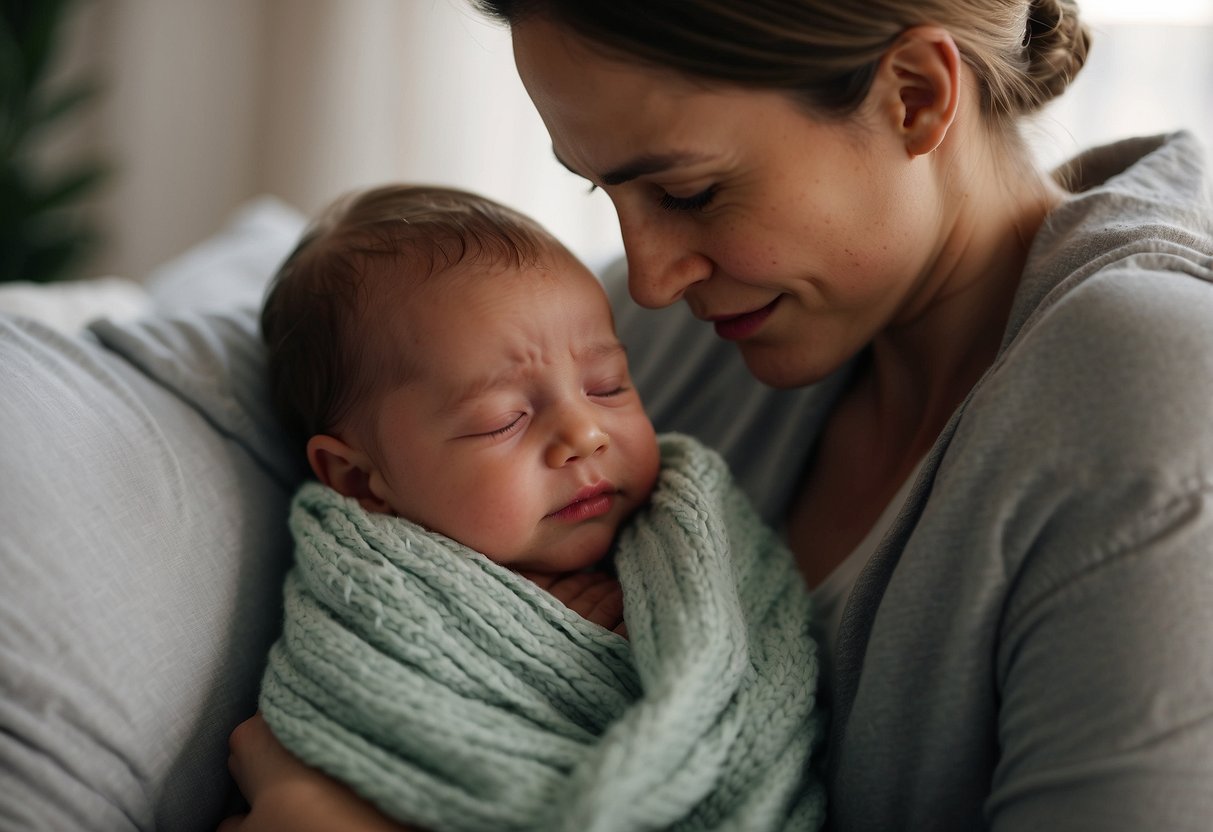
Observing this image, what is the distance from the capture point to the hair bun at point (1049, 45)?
112cm

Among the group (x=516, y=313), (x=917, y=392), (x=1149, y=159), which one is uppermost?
(x=1149, y=159)

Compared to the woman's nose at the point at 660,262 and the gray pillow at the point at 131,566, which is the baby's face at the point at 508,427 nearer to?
the woman's nose at the point at 660,262

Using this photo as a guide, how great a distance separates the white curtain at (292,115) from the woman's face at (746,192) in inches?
67.3

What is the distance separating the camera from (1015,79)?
3.59 ft

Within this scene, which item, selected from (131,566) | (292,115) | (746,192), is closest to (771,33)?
(746,192)

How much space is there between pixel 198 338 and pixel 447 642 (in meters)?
0.59

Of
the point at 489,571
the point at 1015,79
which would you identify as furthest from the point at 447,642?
the point at 1015,79

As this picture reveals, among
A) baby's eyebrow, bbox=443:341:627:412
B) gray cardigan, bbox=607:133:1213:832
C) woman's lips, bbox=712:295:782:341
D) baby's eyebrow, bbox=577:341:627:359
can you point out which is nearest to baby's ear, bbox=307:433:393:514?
baby's eyebrow, bbox=443:341:627:412

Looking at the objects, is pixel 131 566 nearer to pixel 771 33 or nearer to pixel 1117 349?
pixel 771 33

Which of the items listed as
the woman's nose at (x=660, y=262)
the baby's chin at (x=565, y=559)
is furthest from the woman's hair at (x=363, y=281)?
the baby's chin at (x=565, y=559)

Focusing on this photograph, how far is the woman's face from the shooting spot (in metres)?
0.94

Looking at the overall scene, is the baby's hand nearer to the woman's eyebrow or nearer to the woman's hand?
the woman's hand

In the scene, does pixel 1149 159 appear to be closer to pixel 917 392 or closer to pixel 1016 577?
pixel 917 392

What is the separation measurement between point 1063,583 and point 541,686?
0.47 meters
